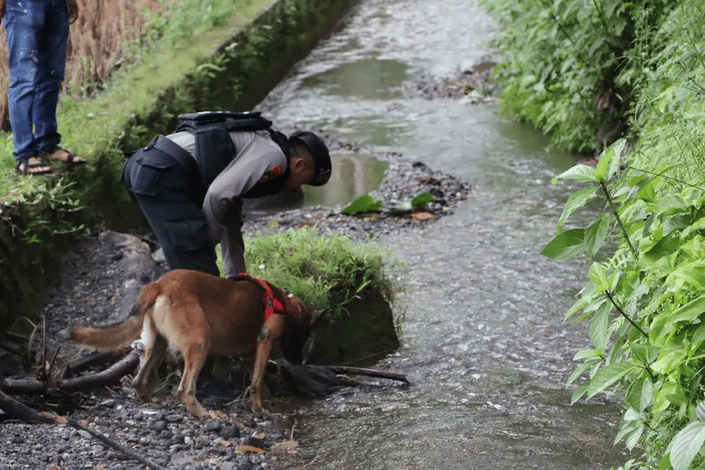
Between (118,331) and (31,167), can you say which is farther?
(31,167)

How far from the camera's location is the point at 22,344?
5.44 metres

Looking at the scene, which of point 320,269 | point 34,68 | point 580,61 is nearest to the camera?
point 320,269

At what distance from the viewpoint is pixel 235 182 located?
5168mm

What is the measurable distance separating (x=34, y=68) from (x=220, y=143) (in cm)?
186

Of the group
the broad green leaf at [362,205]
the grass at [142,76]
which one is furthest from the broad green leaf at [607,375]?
the broad green leaf at [362,205]

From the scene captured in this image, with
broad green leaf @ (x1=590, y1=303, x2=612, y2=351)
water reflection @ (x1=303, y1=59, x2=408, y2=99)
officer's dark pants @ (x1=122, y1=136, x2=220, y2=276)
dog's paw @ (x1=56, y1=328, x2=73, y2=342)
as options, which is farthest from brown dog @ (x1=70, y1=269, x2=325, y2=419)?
water reflection @ (x1=303, y1=59, x2=408, y2=99)

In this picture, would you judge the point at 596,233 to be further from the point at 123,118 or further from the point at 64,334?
the point at 123,118

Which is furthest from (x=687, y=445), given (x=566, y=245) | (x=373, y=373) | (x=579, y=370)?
(x=373, y=373)

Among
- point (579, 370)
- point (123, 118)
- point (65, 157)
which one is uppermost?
point (579, 370)

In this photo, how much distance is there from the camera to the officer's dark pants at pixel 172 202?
5.43m

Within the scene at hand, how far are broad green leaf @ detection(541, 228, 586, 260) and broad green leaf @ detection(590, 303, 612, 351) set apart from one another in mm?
226

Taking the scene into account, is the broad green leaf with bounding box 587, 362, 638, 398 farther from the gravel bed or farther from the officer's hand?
the officer's hand

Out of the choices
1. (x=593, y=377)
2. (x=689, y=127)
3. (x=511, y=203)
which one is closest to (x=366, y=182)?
(x=511, y=203)

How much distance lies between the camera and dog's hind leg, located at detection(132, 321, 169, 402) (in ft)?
16.3
